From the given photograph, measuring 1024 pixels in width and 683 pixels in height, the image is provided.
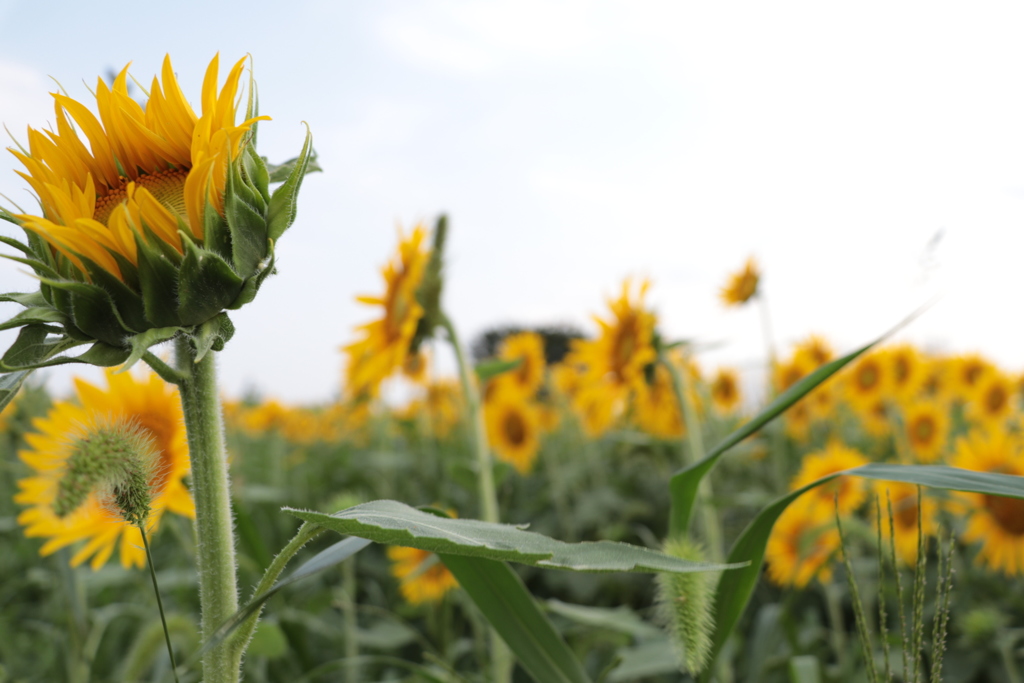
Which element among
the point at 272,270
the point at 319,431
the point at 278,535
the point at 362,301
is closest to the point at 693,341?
the point at 362,301

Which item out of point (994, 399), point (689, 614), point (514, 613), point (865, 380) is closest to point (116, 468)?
point (514, 613)

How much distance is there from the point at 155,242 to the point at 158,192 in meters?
0.09

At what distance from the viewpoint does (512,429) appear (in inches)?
118

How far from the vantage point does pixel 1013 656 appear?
5.57 feet

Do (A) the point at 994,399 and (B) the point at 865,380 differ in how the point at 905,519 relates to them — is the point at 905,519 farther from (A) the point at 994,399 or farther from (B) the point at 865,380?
(A) the point at 994,399

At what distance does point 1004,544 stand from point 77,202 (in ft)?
6.80

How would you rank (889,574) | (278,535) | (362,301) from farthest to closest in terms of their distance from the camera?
(278,535) < (889,574) < (362,301)

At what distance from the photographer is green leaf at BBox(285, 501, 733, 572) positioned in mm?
479

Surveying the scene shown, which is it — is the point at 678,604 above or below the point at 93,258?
below

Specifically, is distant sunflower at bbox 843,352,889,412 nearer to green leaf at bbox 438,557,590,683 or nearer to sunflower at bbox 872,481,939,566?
sunflower at bbox 872,481,939,566

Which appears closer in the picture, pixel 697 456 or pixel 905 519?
pixel 697 456

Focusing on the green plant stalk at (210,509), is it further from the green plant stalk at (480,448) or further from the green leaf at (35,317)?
the green plant stalk at (480,448)

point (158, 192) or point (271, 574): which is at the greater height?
point (158, 192)

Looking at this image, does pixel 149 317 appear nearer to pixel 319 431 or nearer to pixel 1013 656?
pixel 1013 656
